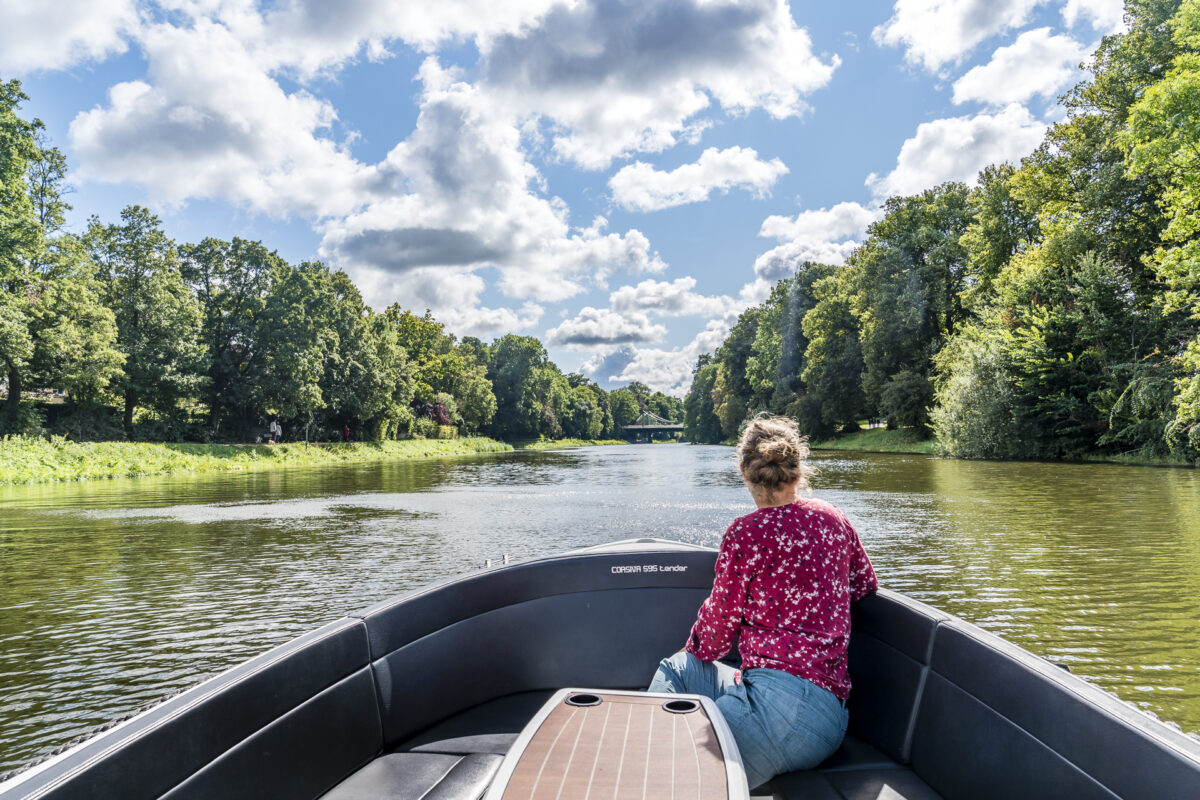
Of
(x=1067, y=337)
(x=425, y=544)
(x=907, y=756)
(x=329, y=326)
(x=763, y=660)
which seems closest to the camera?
(x=763, y=660)

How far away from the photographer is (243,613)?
6.11 m

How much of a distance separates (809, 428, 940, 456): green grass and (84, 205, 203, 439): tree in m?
28.5

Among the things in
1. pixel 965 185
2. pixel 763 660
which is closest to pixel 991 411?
pixel 965 185

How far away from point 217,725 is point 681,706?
1.20 meters

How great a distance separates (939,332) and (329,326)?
33.1 metres

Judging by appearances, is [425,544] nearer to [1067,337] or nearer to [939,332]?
[1067,337]

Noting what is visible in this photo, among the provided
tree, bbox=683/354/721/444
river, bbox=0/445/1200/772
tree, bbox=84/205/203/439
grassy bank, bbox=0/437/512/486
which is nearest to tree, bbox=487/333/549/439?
tree, bbox=683/354/721/444

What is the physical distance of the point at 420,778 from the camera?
2.34m

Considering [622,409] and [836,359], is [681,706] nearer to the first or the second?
[836,359]

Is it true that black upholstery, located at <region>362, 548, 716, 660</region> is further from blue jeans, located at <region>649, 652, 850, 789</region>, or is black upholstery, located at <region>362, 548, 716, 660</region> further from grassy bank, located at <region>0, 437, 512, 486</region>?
grassy bank, located at <region>0, 437, 512, 486</region>

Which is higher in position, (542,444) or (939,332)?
(939,332)

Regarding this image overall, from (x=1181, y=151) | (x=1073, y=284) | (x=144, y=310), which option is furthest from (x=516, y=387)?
(x=1181, y=151)

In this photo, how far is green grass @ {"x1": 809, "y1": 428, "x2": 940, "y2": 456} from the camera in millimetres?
34741

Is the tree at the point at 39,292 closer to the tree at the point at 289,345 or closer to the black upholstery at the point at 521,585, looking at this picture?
the tree at the point at 289,345
